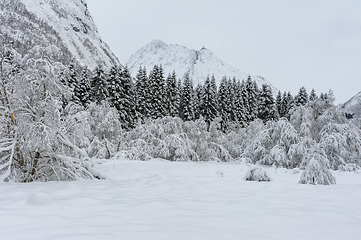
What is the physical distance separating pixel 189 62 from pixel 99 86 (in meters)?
136

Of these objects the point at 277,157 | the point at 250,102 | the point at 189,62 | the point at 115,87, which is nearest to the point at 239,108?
the point at 250,102

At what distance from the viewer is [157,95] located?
28109mm

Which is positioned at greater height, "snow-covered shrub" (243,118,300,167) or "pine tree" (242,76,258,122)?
"pine tree" (242,76,258,122)

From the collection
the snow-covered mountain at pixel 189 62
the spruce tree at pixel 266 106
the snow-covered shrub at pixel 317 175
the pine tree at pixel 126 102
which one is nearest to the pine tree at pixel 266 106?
the spruce tree at pixel 266 106

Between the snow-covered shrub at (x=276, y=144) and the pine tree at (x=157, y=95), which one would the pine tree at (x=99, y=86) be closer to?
the pine tree at (x=157, y=95)

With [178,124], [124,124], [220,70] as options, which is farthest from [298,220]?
[220,70]

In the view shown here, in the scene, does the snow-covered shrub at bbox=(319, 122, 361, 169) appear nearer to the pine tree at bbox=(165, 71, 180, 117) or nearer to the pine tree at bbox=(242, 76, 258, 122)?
the pine tree at bbox=(165, 71, 180, 117)

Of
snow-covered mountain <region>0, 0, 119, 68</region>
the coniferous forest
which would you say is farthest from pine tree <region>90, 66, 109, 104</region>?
snow-covered mountain <region>0, 0, 119, 68</region>

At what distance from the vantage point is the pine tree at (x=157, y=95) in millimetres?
27562

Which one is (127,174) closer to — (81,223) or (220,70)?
(81,223)

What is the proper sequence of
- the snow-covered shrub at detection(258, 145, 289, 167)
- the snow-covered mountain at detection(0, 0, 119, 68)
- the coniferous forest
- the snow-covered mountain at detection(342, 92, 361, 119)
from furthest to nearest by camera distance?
the snow-covered mountain at detection(0, 0, 119, 68) < the snow-covered mountain at detection(342, 92, 361, 119) < the snow-covered shrub at detection(258, 145, 289, 167) < the coniferous forest

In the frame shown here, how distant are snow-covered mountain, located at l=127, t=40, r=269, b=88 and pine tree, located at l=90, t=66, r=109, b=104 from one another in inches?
3342

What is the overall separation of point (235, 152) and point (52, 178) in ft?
56.1

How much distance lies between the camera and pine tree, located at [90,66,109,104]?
77.3 feet
